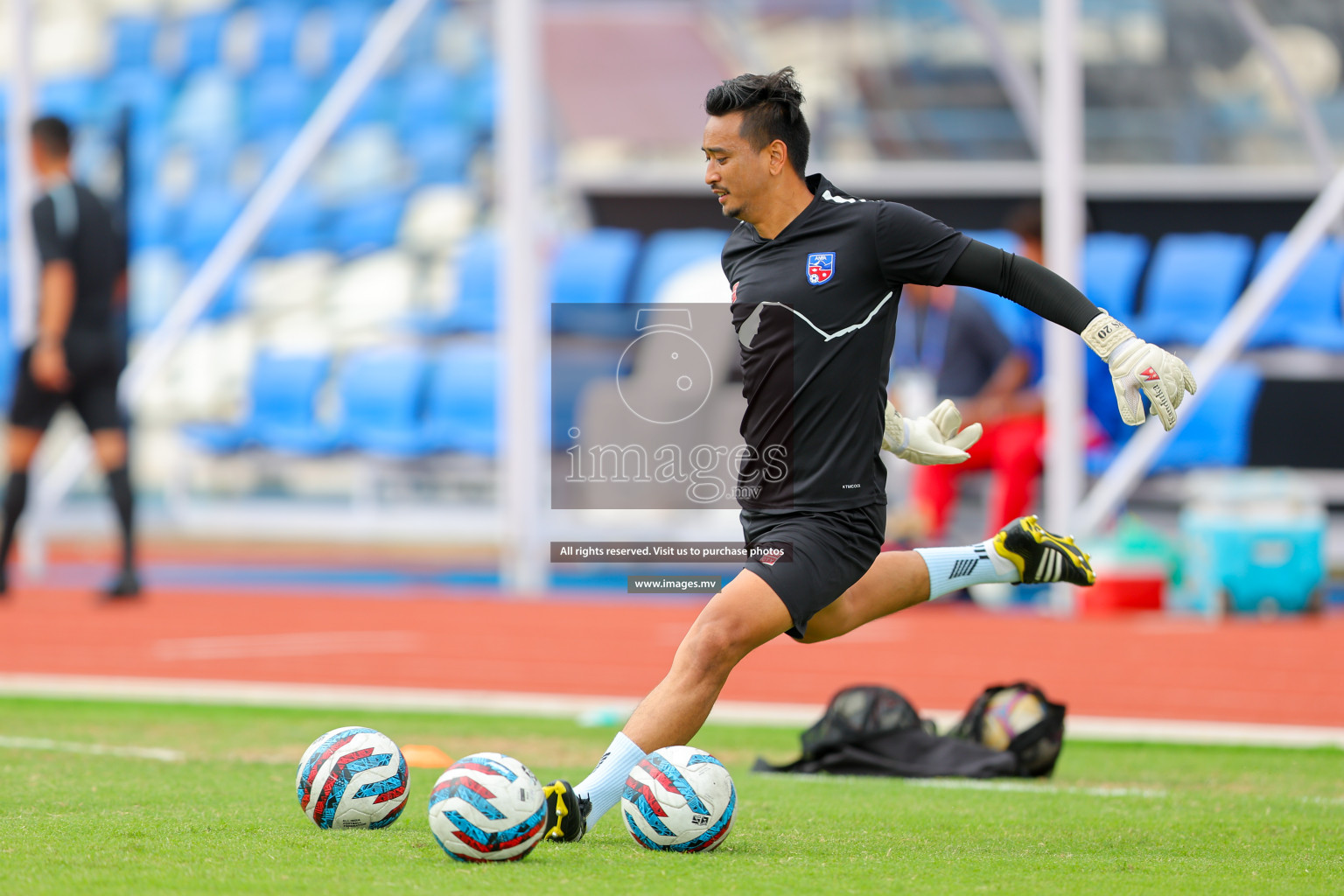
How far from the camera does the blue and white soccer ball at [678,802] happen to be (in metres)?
4.82

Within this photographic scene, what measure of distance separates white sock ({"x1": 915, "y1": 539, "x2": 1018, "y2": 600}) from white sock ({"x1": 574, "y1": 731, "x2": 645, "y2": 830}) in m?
1.41

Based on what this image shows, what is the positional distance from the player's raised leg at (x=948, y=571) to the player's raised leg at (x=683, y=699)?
0.52m

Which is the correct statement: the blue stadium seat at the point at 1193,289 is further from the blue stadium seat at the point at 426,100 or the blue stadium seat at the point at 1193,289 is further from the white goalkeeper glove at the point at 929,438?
the blue stadium seat at the point at 426,100

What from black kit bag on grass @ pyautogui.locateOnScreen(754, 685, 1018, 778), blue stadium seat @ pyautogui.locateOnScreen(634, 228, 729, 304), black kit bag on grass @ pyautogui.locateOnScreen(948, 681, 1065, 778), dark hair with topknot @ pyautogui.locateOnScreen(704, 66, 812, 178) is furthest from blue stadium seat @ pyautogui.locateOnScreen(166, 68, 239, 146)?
dark hair with topknot @ pyautogui.locateOnScreen(704, 66, 812, 178)

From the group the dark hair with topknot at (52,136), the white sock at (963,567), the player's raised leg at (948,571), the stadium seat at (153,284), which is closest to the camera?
the player's raised leg at (948,571)

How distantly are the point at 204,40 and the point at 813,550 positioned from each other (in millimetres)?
29050

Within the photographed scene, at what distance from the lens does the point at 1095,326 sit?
5121mm

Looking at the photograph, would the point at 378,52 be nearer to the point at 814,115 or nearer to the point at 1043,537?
the point at 814,115

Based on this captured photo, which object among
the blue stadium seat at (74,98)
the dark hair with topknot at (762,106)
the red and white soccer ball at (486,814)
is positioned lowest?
the red and white soccer ball at (486,814)

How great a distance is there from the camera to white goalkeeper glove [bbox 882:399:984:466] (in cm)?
597

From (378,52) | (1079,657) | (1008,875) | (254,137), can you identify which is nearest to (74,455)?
(378,52)

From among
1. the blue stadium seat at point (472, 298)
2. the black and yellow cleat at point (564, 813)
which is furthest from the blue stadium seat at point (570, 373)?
the black and yellow cleat at point (564, 813)

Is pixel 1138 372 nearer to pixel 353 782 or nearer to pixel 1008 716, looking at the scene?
pixel 1008 716

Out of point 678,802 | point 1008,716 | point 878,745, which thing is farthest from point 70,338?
point 678,802
